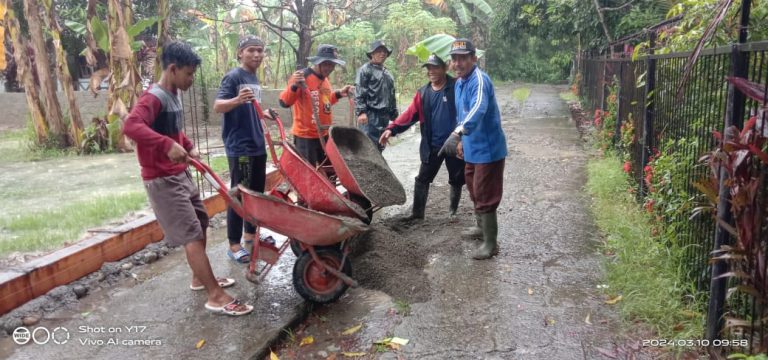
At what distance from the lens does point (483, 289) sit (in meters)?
4.01

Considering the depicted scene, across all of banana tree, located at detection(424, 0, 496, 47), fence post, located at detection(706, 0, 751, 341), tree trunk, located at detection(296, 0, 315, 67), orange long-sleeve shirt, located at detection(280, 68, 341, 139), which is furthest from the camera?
banana tree, located at detection(424, 0, 496, 47)

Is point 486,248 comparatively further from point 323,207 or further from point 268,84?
point 268,84

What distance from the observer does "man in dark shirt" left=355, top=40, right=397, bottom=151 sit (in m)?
6.38

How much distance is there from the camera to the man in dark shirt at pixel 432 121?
5.20m

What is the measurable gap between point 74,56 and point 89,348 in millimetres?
17108

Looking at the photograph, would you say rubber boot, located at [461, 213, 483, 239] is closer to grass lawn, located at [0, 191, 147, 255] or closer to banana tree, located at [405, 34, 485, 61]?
banana tree, located at [405, 34, 485, 61]

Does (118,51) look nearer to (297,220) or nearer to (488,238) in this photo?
(297,220)

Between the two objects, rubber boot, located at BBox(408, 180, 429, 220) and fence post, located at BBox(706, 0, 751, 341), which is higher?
fence post, located at BBox(706, 0, 751, 341)

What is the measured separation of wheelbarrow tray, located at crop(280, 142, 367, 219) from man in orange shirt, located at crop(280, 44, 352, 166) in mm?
1379

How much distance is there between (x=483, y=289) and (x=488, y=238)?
71cm

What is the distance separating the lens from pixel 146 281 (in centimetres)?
440

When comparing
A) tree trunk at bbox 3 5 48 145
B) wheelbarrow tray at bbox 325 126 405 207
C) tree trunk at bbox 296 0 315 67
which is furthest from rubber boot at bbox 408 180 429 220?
A: tree trunk at bbox 3 5 48 145

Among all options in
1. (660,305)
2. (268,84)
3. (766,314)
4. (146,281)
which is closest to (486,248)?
(660,305)

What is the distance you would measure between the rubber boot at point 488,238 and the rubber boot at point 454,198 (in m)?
1.08
